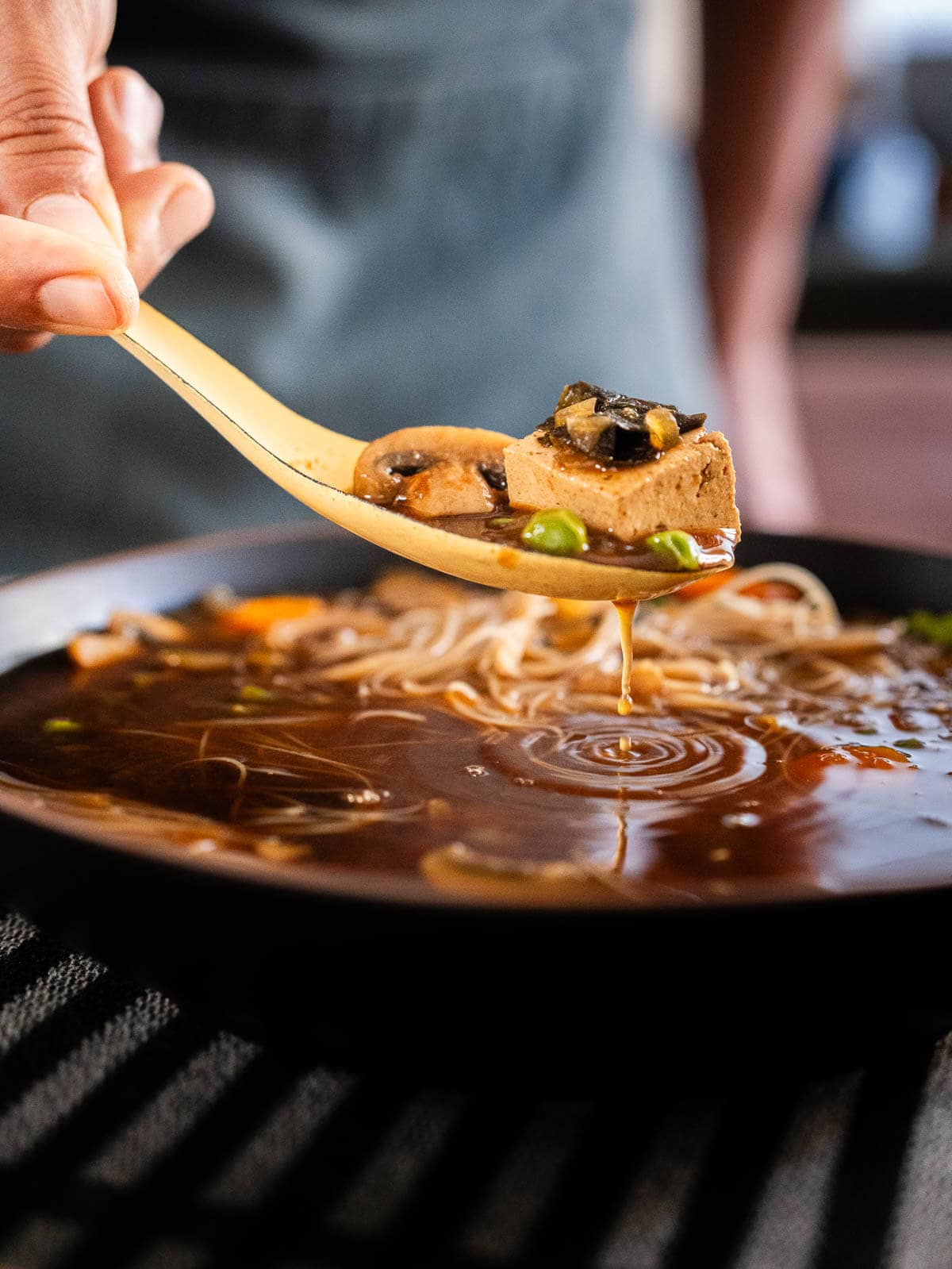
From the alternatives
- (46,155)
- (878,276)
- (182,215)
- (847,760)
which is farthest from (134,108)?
(878,276)

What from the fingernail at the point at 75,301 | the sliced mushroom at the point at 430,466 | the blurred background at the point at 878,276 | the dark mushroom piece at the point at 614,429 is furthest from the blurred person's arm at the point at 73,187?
the blurred background at the point at 878,276

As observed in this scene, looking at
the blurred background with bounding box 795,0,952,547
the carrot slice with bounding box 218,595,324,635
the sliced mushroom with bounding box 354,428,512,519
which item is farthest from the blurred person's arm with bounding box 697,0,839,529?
the sliced mushroom with bounding box 354,428,512,519

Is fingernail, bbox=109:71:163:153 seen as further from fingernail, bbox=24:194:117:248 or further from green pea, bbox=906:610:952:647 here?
green pea, bbox=906:610:952:647

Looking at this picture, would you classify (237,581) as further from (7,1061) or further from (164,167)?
(7,1061)

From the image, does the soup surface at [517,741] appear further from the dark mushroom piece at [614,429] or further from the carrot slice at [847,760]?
the dark mushroom piece at [614,429]

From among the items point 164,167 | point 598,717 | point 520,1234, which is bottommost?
point 520,1234

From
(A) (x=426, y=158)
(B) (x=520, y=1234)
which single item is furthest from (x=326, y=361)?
(B) (x=520, y=1234)
